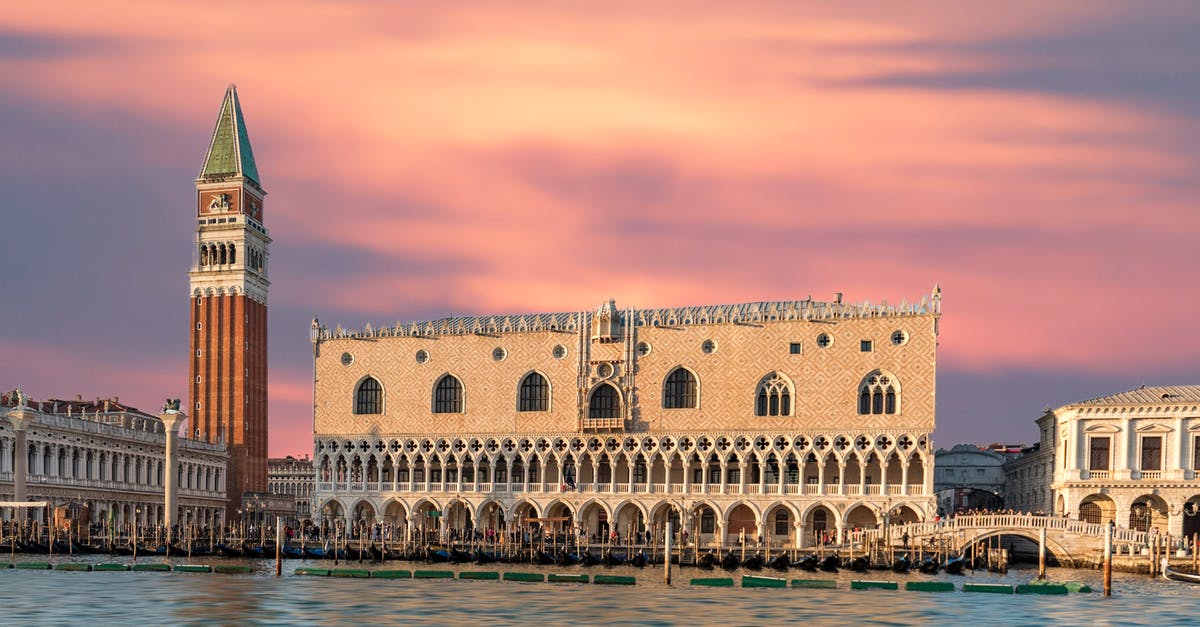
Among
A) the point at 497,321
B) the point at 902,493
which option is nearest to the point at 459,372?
the point at 497,321

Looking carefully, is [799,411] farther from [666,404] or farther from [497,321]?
[497,321]

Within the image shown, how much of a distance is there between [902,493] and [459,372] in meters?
24.1

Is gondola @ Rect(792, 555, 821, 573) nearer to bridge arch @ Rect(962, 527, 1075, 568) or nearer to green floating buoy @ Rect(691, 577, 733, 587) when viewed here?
bridge arch @ Rect(962, 527, 1075, 568)

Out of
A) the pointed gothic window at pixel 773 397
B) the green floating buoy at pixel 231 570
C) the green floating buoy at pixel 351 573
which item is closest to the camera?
the green floating buoy at pixel 351 573

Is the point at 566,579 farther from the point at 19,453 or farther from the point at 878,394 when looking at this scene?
the point at 19,453

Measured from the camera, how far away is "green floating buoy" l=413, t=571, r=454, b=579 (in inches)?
2195

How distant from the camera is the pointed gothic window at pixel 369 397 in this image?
8175 centimetres

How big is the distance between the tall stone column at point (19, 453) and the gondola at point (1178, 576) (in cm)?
5448

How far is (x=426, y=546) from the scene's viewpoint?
68750 millimetres

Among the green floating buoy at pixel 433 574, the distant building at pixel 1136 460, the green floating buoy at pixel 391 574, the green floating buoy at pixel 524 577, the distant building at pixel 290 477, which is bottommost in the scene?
the distant building at pixel 290 477

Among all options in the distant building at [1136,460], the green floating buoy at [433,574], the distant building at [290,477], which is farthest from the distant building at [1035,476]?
the distant building at [290,477]

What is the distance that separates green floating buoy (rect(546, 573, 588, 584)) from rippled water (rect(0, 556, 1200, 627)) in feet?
4.01

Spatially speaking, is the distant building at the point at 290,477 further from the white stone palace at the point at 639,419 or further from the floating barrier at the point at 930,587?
the floating barrier at the point at 930,587

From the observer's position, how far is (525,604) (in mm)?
44781
